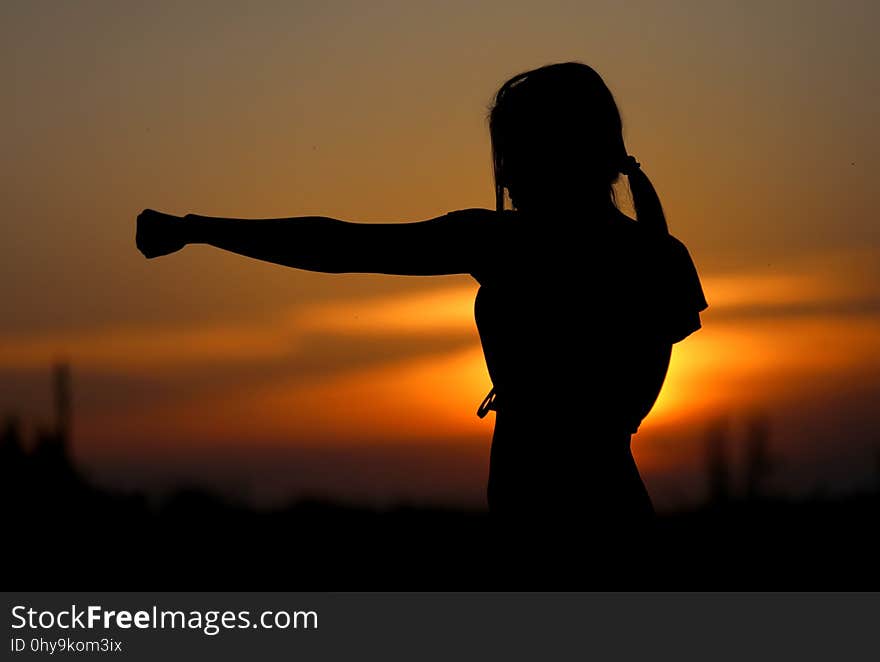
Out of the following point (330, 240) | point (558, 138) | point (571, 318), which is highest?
point (558, 138)

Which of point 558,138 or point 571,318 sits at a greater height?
point 558,138

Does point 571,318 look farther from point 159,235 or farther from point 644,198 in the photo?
point 159,235

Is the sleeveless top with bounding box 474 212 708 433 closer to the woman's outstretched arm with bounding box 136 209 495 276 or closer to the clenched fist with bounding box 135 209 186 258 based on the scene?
the woman's outstretched arm with bounding box 136 209 495 276

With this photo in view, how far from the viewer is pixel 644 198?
369cm

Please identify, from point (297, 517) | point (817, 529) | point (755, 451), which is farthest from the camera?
point (755, 451)

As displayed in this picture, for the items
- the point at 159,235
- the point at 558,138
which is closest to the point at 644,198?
the point at 558,138

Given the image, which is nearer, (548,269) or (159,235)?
(159,235)

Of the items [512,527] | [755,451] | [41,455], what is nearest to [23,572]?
[41,455]

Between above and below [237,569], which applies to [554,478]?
below

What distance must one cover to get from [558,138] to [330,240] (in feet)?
1.89

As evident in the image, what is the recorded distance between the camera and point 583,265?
362 centimetres

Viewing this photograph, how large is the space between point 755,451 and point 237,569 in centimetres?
1998

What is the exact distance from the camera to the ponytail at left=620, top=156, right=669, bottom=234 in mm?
3682

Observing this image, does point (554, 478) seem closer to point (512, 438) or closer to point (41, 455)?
point (512, 438)
